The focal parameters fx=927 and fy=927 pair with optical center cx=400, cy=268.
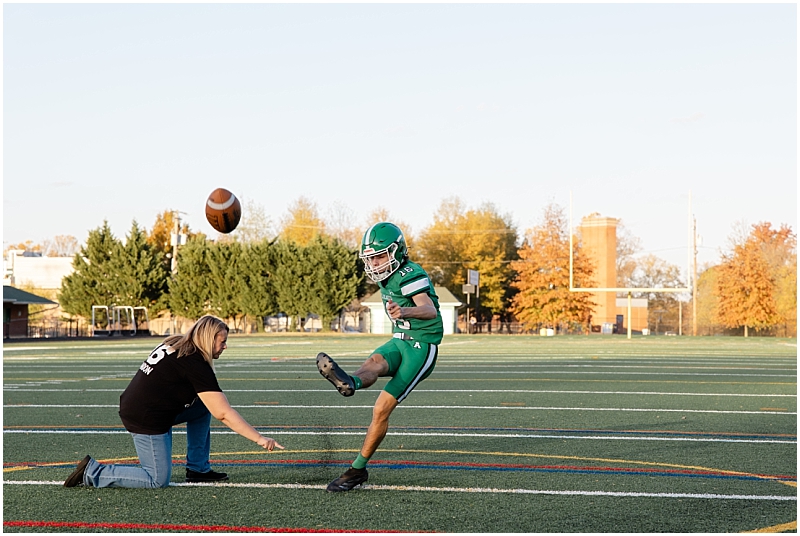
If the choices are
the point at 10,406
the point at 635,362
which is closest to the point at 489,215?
the point at 635,362

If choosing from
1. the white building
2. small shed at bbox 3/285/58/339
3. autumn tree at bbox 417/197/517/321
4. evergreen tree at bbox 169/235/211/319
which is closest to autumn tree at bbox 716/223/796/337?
autumn tree at bbox 417/197/517/321

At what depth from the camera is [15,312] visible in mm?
49969

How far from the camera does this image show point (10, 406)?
36.6ft

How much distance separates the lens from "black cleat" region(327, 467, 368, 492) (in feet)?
19.4

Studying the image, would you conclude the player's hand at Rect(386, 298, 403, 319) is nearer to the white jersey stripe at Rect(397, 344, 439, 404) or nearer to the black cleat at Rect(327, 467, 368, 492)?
the white jersey stripe at Rect(397, 344, 439, 404)

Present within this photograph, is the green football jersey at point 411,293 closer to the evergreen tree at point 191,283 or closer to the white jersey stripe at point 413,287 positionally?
the white jersey stripe at point 413,287

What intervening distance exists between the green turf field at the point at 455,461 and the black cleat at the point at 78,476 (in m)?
0.06

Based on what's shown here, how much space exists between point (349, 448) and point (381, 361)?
1.94 metres

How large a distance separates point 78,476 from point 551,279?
53.6 m

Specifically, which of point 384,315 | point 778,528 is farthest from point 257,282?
point 778,528

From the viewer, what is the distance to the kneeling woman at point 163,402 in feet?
19.6

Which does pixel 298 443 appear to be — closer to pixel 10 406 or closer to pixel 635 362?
pixel 10 406

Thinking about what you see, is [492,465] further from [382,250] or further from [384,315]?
[384,315]

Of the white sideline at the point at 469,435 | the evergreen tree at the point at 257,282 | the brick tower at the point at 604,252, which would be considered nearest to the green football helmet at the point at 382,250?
the white sideline at the point at 469,435
